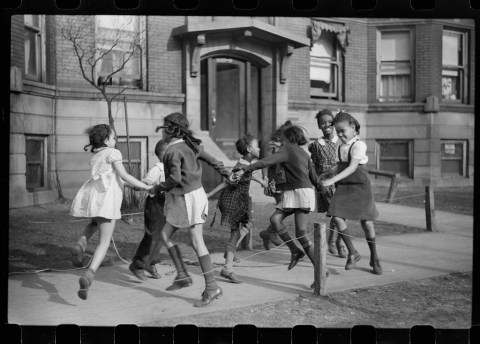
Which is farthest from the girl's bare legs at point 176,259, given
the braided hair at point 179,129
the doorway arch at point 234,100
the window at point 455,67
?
the window at point 455,67

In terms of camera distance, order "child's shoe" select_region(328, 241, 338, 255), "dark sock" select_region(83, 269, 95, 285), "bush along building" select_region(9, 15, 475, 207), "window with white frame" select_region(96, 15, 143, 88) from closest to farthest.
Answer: "dark sock" select_region(83, 269, 95, 285), "child's shoe" select_region(328, 241, 338, 255), "bush along building" select_region(9, 15, 475, 207), "window with white frame" select_region(96, 15, 143, 88)

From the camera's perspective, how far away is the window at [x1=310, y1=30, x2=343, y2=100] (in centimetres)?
1487

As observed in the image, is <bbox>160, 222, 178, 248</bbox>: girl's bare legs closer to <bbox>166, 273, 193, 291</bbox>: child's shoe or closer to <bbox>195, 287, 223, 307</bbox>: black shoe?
<bbox>166, 273, 193, 291</bbox>: child's shoe

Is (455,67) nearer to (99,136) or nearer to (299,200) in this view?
(299,200)

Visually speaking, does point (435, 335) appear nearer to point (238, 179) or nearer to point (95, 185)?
point (238, 179)

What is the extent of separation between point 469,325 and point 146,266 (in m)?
3.32

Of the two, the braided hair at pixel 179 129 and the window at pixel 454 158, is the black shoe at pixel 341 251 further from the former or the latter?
the window at pixel 454 158

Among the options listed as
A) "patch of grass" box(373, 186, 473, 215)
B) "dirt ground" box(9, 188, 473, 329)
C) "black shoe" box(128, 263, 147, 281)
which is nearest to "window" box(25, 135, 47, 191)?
"dirt ground" box(9, 188, 473, 329)

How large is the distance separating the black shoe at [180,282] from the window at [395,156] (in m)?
5.93

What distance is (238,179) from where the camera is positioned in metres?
6.14

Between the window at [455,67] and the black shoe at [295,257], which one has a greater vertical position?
the window at [455,67]

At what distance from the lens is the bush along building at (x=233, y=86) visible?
954 cm

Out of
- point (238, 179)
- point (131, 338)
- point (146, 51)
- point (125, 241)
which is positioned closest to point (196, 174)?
point (238, 179)

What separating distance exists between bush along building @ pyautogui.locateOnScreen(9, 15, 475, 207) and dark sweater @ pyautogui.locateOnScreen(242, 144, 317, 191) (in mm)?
3409
